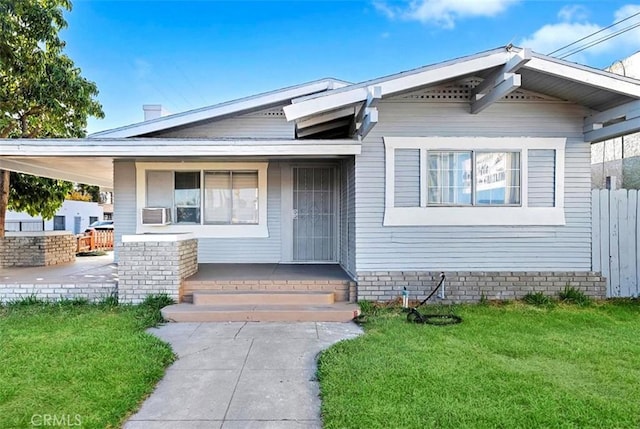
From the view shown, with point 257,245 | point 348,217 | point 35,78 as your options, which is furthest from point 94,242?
point 348,217

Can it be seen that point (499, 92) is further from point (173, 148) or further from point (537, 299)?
point (173, 148)

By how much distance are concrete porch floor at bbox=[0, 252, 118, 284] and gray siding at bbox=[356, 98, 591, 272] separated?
185 inches

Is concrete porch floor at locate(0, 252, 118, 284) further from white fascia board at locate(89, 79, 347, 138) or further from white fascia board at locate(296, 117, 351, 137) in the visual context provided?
white fascia board at locate(296, 117, 351, 137)

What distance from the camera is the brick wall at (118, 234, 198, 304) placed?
21.2ft

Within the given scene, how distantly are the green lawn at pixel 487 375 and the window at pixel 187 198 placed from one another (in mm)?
4814

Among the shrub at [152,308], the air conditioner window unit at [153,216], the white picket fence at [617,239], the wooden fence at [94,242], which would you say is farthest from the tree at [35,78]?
the white picket fence at [617,239]

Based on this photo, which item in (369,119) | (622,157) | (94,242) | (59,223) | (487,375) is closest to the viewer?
(487,375)

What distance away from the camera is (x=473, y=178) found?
6762 millimetres

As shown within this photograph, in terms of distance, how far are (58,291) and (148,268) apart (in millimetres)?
1797

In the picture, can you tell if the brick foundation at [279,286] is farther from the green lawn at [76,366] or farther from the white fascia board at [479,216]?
the white fascia board at [479,216]

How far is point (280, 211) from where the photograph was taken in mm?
8727

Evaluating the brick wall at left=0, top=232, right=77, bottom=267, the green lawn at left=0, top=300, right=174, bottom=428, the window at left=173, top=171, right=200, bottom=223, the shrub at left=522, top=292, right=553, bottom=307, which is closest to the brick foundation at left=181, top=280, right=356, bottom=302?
the green lawn at left=0, top=300, right=174, bottom=428

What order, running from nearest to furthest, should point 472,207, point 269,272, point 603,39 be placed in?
point 472,207
point 269,272
point 603,39

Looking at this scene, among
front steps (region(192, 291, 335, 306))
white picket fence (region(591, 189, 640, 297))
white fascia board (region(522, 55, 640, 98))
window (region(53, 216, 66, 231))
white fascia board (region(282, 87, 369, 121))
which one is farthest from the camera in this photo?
window (region(53, 216, 66, 231))
